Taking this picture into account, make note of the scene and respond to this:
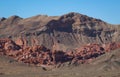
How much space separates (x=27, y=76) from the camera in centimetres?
14712

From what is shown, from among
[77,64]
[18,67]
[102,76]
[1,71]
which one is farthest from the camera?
[77,64]

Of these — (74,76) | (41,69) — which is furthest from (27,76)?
(41,69)

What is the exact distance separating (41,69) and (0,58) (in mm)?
21554

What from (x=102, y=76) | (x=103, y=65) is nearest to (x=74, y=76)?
(x=102, y=76)

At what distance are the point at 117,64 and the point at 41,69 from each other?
106ft

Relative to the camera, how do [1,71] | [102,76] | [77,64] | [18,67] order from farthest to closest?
[77,64], [18,67], [1,71], [102,76]

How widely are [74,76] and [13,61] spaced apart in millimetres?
54381

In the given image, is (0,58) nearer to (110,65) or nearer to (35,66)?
(35,66)

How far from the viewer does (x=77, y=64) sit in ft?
653

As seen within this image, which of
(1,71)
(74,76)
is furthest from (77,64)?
(74,76)

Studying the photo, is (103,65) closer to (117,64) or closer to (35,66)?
(117,64)

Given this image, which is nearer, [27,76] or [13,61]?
[27,76]

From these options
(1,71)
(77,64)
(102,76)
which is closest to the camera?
(102,76)

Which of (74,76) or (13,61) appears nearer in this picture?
(74,76)
